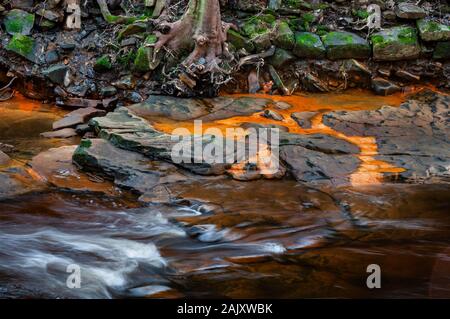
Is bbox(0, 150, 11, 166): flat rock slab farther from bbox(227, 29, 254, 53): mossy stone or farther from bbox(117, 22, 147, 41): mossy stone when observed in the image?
bbox(227, 29, 254, 53): mossy stone

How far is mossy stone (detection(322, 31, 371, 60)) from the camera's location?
1012cm

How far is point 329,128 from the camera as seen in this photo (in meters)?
7.59

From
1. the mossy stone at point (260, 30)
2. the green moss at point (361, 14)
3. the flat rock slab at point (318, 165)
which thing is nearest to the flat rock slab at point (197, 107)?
the mossy stone at point (260, 30)

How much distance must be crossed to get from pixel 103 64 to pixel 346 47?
5062mm

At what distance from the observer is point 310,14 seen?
10828 millimetres

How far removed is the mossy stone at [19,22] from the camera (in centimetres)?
1019

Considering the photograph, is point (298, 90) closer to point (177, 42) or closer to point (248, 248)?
point (177, 42)

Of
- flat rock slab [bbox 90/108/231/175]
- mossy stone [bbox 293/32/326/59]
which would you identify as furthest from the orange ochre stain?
mossy stone [bbox 293/32/326/59]

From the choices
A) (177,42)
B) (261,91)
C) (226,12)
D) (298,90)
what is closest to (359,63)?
(298,90)

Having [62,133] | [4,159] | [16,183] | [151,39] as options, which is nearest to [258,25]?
[151,39]

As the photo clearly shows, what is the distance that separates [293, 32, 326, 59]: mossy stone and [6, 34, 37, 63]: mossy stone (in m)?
5.47

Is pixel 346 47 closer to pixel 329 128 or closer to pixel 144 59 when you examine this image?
pixel 329 128

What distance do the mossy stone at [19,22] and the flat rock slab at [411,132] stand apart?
21.7ft
